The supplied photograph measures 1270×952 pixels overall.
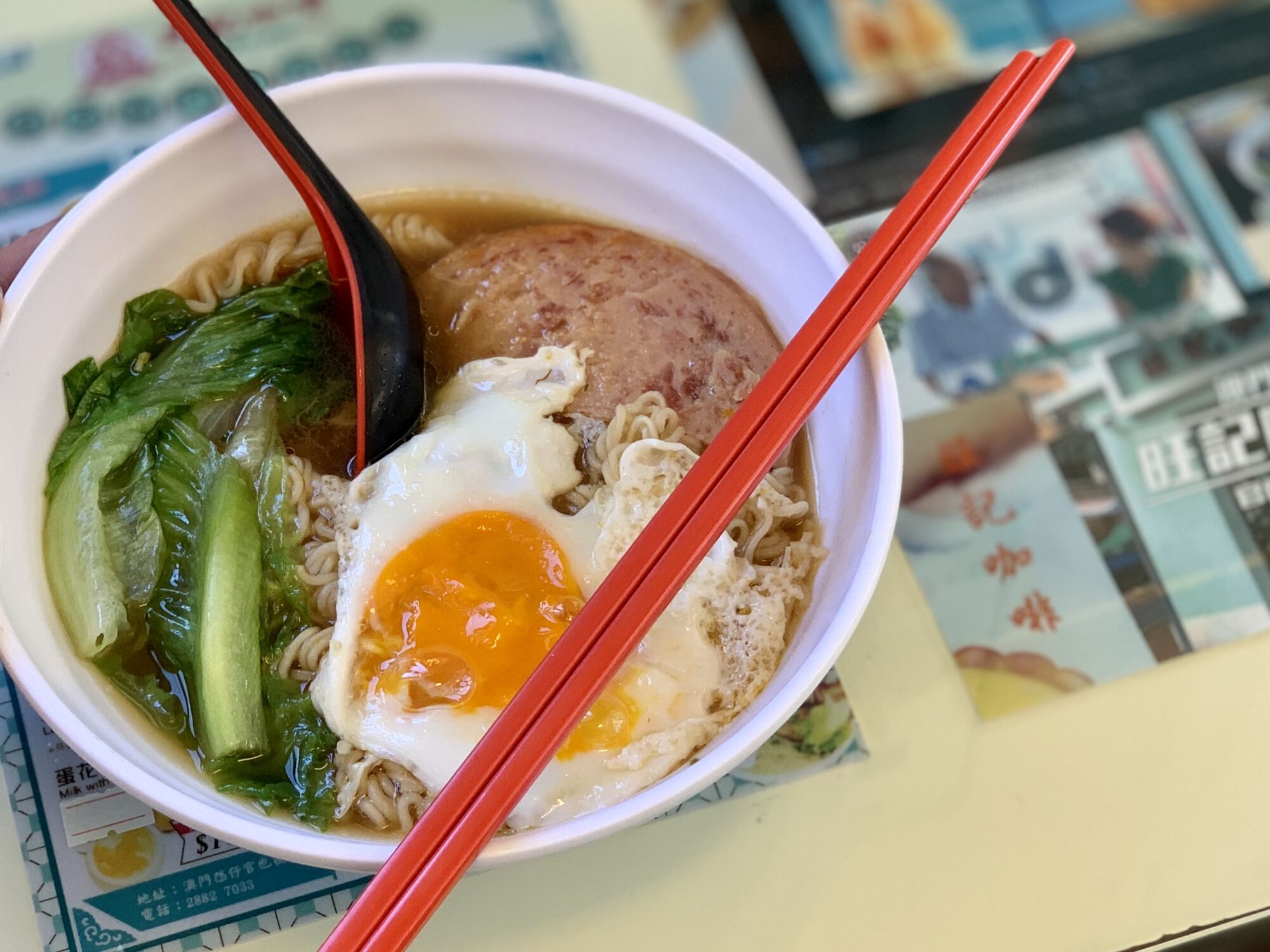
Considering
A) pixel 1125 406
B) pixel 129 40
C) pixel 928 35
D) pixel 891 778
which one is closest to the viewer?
pixel 891 778

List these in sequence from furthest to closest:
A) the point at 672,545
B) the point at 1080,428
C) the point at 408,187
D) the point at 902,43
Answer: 1. the point at 902,43
2. the point at 1080,428
3. the point at 408,187
4. the point at 672,545

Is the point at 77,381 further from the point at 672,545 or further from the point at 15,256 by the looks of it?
the point at 672,545

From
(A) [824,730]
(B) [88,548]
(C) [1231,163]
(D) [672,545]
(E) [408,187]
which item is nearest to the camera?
(D) [672,545]

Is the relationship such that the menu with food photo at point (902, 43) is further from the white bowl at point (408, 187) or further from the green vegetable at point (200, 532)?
the green vegetable at point (200, 532)

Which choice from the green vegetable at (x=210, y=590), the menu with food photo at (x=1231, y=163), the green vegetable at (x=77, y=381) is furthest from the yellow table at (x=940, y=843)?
the menu with food photo at (x=1231, y=163)

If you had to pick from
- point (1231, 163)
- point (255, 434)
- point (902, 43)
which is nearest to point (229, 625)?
point (255, 434)

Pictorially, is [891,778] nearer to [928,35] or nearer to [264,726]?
[264,726]

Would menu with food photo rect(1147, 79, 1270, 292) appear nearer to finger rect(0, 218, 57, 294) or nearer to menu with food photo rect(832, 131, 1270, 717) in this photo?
menu with food photo rect(832, 131, 1270, 717)

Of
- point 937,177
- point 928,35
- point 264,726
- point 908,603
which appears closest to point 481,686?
point 264,726
